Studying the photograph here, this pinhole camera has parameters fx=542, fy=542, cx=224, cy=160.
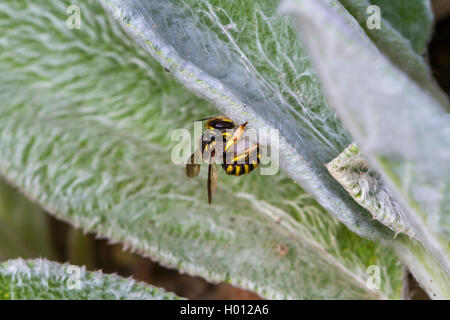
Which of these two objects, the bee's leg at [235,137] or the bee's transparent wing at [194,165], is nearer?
the bee's leg at [235,137]

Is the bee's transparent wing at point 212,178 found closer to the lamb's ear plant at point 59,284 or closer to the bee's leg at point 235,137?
the bee's leg at point 235,137

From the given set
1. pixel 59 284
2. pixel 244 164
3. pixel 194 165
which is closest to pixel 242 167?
pixel 244 164

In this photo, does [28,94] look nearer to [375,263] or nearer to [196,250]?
[196,250]

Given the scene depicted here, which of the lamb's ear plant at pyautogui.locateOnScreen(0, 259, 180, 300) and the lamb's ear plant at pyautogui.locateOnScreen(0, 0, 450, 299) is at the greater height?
the lamb's ear plant at pyautogui.locateOnScreen(0, 0, 450, 299)

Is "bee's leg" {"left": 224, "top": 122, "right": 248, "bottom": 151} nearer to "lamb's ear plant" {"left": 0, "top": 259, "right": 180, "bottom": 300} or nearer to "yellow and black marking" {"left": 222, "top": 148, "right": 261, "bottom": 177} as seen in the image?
"yellow and black marking" {"left": 222, "top": 148, "right": 261, "bottom": 177}

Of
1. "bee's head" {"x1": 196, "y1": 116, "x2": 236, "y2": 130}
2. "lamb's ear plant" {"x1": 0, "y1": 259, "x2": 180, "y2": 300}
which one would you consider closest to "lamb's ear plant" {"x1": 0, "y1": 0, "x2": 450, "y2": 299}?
"bee's head" {"x1": 196, "y1": 116, "x2": 236, "y2": 130}

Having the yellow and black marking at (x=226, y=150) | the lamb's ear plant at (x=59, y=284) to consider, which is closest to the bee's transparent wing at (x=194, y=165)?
the yellow and black marking at (x=226, y=150)
